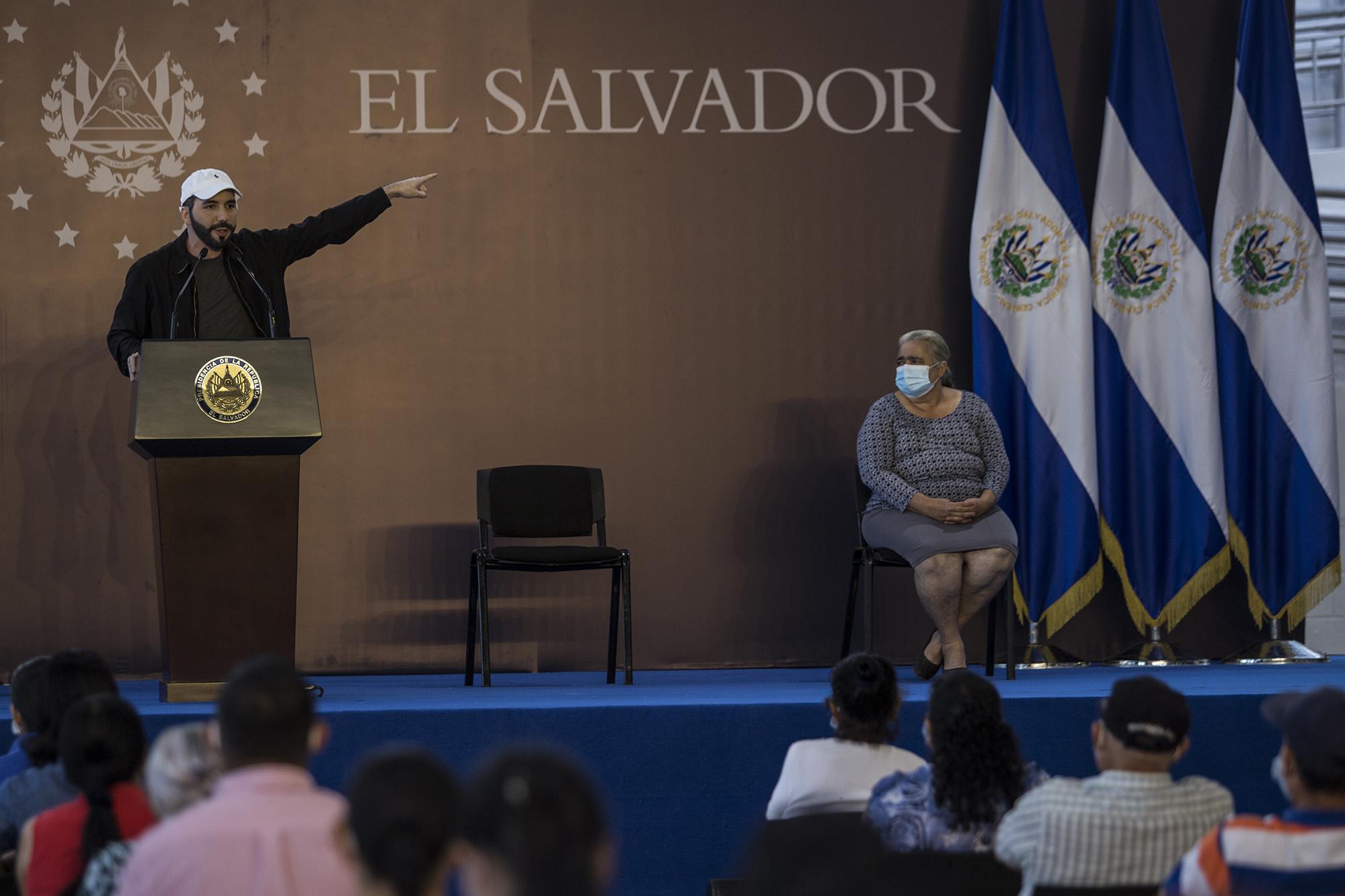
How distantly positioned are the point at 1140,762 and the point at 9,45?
481cm

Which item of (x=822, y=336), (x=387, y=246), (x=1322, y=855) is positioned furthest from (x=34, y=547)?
(x=1322, y=855)

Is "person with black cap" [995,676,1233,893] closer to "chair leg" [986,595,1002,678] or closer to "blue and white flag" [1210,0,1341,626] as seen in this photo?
"chair leg" [986,595,1002,678]

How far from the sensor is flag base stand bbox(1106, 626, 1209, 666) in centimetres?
536

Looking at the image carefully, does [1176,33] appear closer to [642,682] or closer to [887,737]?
[642,682]

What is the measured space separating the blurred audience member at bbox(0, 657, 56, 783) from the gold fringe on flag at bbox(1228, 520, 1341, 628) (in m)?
4.27

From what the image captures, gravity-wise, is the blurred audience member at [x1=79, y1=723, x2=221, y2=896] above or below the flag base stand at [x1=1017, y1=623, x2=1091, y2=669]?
above

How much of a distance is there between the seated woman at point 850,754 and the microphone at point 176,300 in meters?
2.32

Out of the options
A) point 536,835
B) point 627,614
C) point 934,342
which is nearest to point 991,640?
point 934,342

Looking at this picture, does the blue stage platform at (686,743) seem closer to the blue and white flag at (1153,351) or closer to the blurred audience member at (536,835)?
the blue and white flag at (1153,351)

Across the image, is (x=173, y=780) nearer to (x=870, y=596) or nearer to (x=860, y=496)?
(x=870, y=596)

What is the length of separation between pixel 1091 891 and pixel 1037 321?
11.9 feet

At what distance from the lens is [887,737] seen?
2.74 metres

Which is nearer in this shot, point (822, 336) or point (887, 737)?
point (887, 737)

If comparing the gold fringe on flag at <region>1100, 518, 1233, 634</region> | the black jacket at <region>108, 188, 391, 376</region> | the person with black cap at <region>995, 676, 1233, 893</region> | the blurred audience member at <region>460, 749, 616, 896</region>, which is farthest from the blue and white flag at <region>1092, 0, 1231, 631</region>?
the blurred audience member at <region>460, 749, 616, 896</region>
